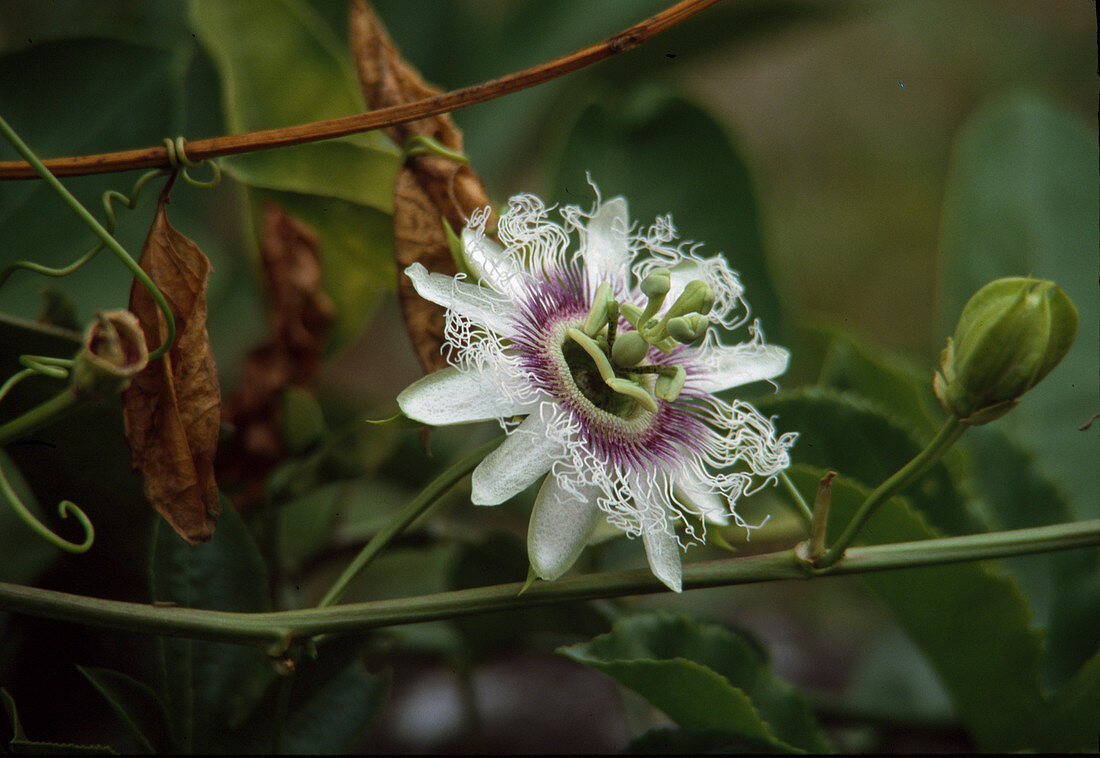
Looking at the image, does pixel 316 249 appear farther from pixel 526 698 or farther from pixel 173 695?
pixel 526 698

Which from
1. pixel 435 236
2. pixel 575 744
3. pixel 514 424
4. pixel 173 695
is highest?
pixel 435 236

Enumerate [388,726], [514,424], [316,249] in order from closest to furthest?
[514,424] → [316,249] → [388,726]

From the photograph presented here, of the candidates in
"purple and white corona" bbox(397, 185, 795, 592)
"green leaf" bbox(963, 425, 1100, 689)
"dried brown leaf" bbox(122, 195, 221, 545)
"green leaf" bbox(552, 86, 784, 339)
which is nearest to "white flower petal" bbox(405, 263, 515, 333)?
"purple and white corona" bbox(397, 185, 795, 592)

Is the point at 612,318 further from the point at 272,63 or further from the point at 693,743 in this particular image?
the point at 272,63

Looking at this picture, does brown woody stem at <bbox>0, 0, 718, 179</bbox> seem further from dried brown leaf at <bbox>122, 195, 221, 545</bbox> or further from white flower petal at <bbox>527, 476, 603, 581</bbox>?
white flower petal at <bbox>527, 476, 603, 581</bbox>

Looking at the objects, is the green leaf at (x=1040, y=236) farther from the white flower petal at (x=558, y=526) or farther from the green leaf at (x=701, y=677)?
the white flower petal at (x=558, y=526)

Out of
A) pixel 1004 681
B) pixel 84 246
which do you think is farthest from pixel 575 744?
pixel 84 246
